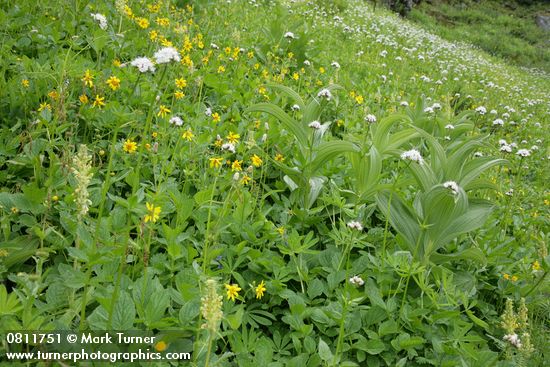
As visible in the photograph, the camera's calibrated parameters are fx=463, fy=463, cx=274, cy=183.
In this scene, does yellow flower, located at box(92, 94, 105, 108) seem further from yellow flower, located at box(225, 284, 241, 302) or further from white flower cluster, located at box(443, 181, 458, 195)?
white flower cluster, located at box(443, 181, 458, 195)

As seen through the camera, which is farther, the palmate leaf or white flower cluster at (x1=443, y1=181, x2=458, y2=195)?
the palmate leaf

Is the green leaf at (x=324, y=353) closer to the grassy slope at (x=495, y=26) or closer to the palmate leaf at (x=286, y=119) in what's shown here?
the palmate leaf at (x=286, y=119)

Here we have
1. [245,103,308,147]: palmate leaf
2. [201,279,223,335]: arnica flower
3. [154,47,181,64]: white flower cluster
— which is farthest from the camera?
[245,103,308,147]: palmate leaf

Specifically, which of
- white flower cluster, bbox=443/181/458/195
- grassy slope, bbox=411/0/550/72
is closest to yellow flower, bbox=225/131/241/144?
white flower cluster, bbox=443/181/458/195

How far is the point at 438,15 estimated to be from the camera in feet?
89.8

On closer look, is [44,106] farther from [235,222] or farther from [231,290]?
[231,290]

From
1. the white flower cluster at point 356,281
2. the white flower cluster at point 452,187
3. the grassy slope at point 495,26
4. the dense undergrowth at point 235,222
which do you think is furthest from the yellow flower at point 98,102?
the grassy slope at point 495,26

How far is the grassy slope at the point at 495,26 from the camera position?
72.6 feet

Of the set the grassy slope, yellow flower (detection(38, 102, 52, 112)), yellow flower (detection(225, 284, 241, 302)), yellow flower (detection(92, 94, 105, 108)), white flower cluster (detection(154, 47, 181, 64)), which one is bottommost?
yellow flower (detection(225, 284, 241, 302))

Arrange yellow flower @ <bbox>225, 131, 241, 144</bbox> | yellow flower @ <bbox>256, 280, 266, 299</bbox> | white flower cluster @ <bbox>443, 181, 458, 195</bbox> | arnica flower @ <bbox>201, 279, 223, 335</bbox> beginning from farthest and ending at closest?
yellow flower @ <bbox>225, 131, 241, 144</bbox> → white flower cluster @ <bbox>443, 181, 458, 195</bbox> → yellow flower @ <bbox>256, 280, 266, 299</bbox> → arnica flower @ <bbox>201, 279, 223, 335</bbox>

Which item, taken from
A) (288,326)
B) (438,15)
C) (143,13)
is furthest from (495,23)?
(288,326)

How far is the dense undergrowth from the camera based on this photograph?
1668mm

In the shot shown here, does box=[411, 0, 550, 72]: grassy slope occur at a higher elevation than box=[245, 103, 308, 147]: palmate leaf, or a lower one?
higher

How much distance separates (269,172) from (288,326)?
1176 millimetres
